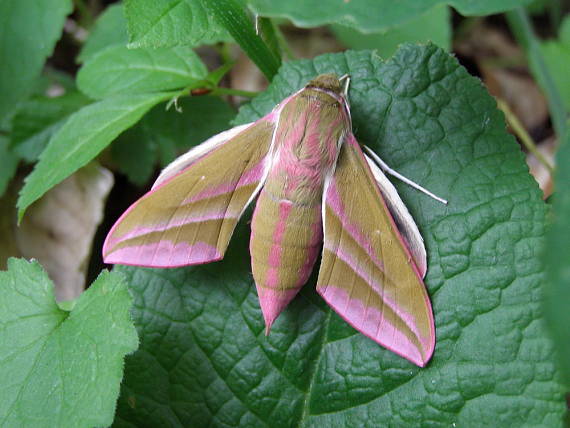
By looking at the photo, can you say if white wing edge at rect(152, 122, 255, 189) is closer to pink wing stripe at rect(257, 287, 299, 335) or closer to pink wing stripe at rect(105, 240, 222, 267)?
pink wing stripe at rect(105, 240, 222, 267)

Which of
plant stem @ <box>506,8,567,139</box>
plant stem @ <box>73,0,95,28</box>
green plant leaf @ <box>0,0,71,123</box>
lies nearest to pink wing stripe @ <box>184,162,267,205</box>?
green plant leaf @ <box>0,0,71,123</box>

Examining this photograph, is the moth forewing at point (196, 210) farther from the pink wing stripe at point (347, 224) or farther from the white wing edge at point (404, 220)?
the white wing edge at point (404, 220)

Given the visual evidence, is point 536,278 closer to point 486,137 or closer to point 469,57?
point 486,137

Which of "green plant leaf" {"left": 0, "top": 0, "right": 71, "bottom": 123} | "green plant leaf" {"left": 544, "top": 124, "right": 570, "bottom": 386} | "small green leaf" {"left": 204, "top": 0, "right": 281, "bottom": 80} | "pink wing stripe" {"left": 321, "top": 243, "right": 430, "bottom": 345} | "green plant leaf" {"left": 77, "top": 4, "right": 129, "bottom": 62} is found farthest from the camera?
"green plant leaf" {"left": 77, "top": 4, "right": 129, "bottom": 62}

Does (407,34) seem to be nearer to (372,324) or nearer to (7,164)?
(372,324)

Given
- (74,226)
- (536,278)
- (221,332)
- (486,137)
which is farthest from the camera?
(74,226)

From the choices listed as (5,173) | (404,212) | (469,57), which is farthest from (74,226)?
(469,57)

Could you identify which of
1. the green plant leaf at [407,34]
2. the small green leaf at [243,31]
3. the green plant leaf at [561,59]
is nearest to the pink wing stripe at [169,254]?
the small green leaf at [243,31]
